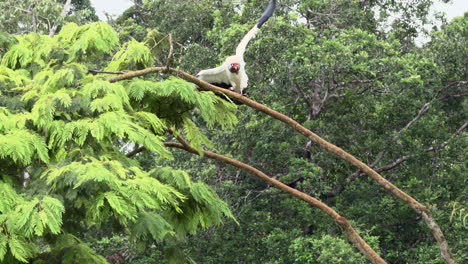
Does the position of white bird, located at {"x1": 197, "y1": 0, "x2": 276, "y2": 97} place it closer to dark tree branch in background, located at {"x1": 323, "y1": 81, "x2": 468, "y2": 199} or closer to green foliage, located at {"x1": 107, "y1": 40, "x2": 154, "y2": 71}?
green foliage, located at {"x1": 107, "y1": 40, "x2": 154, "y2": 71}

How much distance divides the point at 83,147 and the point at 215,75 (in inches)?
105

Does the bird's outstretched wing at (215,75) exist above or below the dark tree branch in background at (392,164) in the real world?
above

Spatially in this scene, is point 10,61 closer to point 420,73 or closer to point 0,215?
point 0,215

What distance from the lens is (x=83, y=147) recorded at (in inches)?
195

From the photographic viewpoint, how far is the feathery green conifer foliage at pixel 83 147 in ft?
14.6

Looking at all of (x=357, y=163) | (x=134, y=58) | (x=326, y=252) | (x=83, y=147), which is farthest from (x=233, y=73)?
(x=326, y=252)

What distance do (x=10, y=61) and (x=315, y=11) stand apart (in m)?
8.91

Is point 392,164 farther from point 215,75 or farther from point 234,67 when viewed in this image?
point 234,67

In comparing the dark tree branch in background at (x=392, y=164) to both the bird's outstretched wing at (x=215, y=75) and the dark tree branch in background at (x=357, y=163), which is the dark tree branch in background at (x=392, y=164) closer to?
the bird's outstretched wing at (x=215, y=75)

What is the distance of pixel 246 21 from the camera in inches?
564

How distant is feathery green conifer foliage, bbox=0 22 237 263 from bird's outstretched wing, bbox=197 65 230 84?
1137 mm

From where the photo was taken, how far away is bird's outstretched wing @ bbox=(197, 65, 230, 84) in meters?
7.31

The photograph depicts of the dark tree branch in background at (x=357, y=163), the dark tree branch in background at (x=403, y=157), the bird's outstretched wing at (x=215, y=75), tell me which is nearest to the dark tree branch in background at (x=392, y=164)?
the dark tree branch in background at (x=403, y=157)

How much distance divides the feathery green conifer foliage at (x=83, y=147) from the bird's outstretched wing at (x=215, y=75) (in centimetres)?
114
